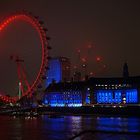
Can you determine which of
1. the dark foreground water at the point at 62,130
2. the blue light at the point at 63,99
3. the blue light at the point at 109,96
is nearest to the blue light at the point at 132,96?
the blue light at the point at 109,96

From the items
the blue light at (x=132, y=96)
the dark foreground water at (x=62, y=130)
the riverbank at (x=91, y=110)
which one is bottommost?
the dark foreground water at (x=62, y=130)

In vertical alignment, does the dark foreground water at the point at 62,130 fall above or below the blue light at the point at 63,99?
below

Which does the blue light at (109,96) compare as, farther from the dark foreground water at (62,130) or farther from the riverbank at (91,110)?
the dark foreground water at (62,130)

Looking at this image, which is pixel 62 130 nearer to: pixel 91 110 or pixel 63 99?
pixel 91 110

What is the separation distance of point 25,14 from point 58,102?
66.8 m

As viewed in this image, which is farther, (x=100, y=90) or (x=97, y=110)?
(x=100, y=90)

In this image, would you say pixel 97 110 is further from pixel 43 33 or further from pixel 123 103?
pixel 43 33

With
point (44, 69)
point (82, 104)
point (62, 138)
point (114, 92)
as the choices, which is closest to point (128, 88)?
point (114, 92)

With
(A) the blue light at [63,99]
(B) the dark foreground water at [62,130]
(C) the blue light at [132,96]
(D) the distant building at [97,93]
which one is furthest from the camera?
(A) the blue light at [63,99]

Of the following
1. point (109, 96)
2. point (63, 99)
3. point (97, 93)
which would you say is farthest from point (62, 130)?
point (63, 99)

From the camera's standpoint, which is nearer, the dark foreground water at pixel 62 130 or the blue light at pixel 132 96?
the dark foreground water at pixel 62 130

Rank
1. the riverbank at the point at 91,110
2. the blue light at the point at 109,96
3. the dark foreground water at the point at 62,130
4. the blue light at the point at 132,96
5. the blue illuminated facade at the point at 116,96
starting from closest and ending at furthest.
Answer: the dark foreground water at the point at 62,130 < the riverbank at the point at 91,110 < the blue light at the point at 132,96 < the blue illuminated facade at the point at 116,96 < the blue light at the point at 109,96

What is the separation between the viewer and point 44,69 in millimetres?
60594

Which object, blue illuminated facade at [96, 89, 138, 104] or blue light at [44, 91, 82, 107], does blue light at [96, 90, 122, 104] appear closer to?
blue illuminated facade at [96, 89, 138, 104]
